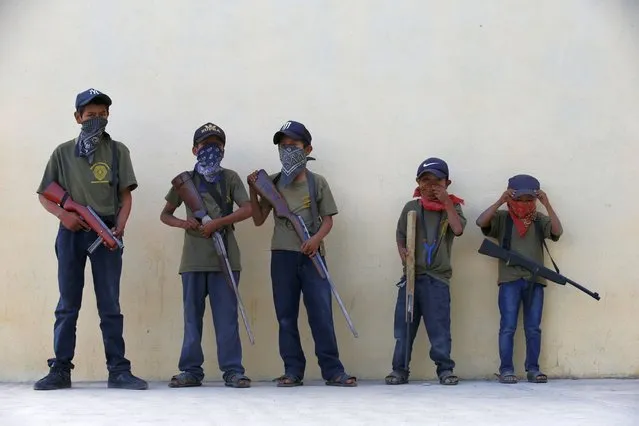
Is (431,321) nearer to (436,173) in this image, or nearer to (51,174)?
(436,173)

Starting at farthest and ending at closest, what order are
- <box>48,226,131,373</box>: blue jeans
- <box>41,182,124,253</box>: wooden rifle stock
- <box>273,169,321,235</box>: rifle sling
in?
<box>273,169,321,235</box>: rifle sling
<box>48,226,131,373</box>: blue jeans
<box>41,182,124,253</box>: wooden rifle stock

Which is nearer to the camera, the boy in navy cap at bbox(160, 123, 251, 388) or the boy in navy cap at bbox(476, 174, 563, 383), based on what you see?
the boy in navy cap at bbox(160, 123, 251, 388)

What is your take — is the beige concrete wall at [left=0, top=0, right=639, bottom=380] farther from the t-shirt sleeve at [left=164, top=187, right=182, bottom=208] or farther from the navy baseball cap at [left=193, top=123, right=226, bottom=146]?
the navy baseball cap at [left=193, top=123, right=226, bottom=146]

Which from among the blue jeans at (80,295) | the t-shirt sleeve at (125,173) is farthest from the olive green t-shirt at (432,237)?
the blue jeans at (80,295)

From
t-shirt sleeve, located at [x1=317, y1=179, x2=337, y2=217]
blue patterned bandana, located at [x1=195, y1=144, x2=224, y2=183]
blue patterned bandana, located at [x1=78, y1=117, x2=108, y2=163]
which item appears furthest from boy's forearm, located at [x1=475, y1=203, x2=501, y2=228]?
blue patterned bandana, located at [x1=78, y1=117, x2=108, y2=163]

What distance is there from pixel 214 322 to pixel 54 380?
1087 mm

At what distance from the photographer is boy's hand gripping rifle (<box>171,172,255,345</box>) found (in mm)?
7180

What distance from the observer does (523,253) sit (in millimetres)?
7656

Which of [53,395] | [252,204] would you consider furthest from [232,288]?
[53,395]

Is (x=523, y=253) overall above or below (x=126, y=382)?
above

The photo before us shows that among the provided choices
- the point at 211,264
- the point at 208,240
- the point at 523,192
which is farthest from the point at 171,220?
the point at 523,192

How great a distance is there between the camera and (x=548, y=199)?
7.89 m

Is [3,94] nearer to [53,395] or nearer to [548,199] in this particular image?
[53,395]

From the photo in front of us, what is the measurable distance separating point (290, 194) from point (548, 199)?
6.29ft
